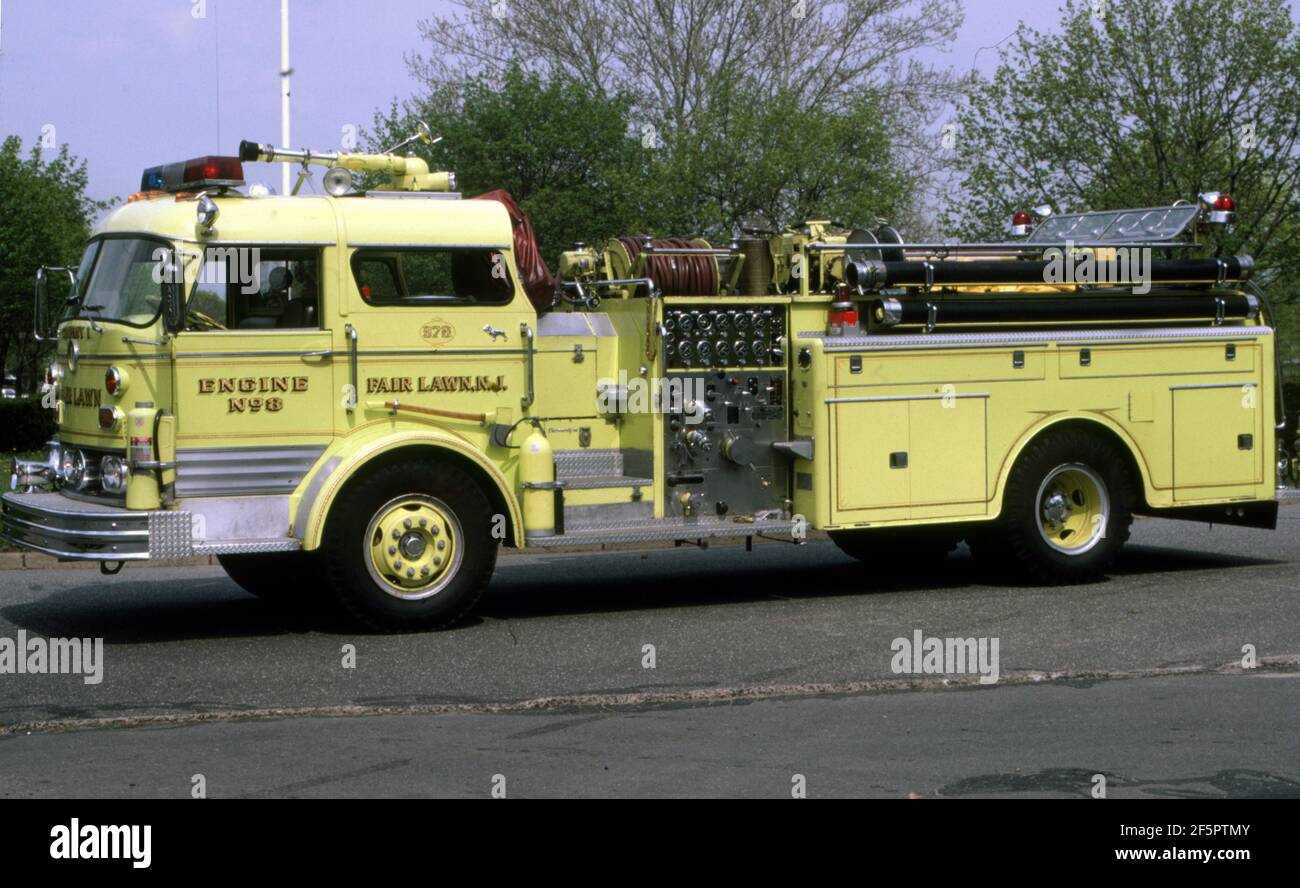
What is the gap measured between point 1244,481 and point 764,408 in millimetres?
4025

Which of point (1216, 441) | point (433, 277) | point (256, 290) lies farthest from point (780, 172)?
point (256, 290)

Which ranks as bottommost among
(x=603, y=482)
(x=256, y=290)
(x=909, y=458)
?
(x=603, y=482)

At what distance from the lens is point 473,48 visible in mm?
36375

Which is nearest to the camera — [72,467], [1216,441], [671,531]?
[72,467]

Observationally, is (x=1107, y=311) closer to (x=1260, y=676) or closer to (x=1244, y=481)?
(x=1244, y=481)

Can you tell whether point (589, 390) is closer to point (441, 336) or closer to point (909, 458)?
point (441, 336)

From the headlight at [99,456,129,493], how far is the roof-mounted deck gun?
2.17 metres

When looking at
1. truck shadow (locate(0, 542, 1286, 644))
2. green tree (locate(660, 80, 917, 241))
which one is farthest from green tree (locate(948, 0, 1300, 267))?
truck shadow (locate(0, 542, 1286, 644))

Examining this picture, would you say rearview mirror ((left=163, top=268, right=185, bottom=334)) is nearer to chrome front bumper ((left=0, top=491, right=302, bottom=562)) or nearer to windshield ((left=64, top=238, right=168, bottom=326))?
windshield ((left=64, top=238, right=168, bottom=326))

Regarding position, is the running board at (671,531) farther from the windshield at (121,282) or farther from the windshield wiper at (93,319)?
the windshield wiper at (93,319)

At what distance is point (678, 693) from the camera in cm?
862

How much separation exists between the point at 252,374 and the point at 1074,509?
620 centimetres

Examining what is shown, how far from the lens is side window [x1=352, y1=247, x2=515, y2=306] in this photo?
10477 millimetres
